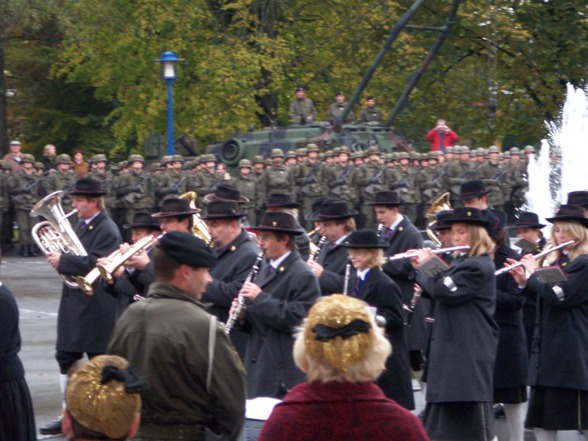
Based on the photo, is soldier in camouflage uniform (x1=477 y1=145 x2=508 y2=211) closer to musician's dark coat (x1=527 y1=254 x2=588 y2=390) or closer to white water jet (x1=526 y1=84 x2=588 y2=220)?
white water jet (x1=526 y1=84 x2=588 y2=220)

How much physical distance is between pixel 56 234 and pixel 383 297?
2829mm

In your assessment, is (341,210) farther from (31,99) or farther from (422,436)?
(31,99)

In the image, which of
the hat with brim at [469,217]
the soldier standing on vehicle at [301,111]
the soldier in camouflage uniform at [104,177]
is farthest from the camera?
the soldier standing on vehicle at [301,111]

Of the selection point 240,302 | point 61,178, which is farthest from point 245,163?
point 240,302

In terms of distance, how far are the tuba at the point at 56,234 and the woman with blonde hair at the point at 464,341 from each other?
2.88 metres

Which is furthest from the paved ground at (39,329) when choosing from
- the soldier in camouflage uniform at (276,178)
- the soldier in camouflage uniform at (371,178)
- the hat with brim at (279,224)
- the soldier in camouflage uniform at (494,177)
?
the soldier in camouflage uniform at (494,177)

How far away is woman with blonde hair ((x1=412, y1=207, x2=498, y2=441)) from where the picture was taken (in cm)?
A: 827

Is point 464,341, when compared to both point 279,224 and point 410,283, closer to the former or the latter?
point 279,224

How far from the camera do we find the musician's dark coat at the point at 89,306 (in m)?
9.88

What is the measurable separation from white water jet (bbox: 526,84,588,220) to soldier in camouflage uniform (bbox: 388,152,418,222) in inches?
105

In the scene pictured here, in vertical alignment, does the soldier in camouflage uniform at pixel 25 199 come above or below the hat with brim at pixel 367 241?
above

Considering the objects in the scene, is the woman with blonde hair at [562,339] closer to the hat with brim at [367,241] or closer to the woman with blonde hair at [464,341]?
the woman with blonde hair at [464,341]

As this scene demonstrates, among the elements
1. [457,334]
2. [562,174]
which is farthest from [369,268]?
[562,174]

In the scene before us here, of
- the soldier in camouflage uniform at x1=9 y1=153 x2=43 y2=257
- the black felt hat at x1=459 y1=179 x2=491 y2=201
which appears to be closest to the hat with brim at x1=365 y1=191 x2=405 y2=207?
the black felt hat at x1=459 y1=179 x2=491 y2=201
